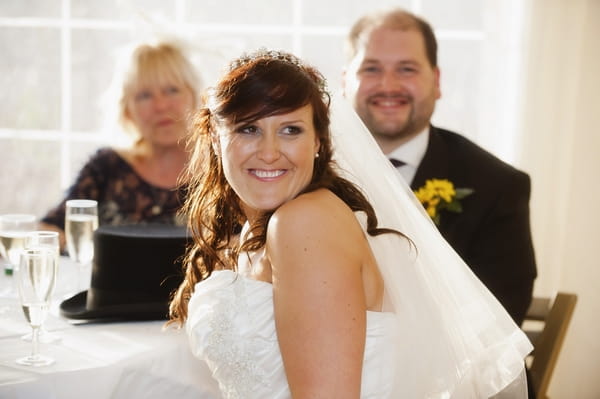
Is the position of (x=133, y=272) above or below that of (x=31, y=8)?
below

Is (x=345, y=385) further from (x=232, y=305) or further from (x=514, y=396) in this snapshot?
(x=514, y=396)

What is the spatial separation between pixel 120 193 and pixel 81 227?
1249 millimetres

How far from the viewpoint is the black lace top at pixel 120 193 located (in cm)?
351

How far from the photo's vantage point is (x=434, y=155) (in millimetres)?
2971

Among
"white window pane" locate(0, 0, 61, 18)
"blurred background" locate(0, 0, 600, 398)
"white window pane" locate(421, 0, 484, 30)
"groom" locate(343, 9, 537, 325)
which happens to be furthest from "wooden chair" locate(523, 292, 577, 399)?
"white window pane" locate(0, 0, 61, 18)

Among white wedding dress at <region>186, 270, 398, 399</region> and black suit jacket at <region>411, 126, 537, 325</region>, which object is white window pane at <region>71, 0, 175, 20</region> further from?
white wedding dress at <region>186, 270, 398, 399</region>

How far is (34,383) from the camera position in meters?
1.64

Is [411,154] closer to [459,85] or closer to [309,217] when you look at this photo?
[459,85]

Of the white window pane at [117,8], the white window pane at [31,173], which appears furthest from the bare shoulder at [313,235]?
the white window pane at [31,173]

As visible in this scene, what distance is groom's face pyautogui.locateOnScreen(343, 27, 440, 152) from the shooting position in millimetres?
3094

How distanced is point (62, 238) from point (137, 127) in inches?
30.7

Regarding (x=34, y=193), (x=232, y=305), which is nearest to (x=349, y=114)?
(x=232, y=305)

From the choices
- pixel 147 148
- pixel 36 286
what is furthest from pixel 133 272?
pixel 147 148

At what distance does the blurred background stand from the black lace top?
0.17 m
